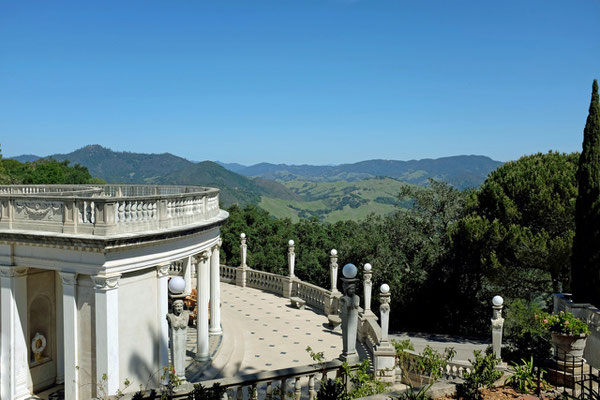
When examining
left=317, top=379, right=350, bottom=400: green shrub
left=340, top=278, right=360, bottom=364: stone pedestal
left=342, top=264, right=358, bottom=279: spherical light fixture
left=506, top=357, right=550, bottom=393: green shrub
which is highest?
left=342, top=264, right=358, bottom=279: spherical light fixture

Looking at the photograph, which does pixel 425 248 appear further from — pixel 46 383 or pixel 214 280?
pixel 46 383

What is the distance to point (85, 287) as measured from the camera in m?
11.4

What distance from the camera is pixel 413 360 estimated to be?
14.6 m

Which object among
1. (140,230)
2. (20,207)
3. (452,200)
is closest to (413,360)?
(140,230)

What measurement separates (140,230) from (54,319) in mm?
4453

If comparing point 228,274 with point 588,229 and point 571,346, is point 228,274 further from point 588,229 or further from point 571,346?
point 571,346

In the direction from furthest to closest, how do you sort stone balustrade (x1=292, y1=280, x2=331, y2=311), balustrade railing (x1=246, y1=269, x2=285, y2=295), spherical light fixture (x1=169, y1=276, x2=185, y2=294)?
balustrade railing (x1=246, y1=269, x2=285, y2=295), stone balustrade (x1=292, y1=280, x2=331, y2=311), spherical light fixture (x1=169, y1=276, x2=185, y2=294)

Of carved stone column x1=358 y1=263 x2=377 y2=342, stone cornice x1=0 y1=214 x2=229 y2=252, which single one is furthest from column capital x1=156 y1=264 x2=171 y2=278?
carved stone column x1=358 y1=263 x2=377 y2=342

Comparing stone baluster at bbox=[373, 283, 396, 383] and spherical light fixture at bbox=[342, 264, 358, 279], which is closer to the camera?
spherical light fixture at bbox=[342, 264, 358, 279]

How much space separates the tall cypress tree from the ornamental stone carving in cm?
1935

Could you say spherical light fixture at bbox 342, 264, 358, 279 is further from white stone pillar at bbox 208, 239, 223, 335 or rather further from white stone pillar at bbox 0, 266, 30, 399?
white stone pillar at bbox 0, 266, 30, 399

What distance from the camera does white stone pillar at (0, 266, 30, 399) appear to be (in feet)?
39.7

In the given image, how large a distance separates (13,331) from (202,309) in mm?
5694

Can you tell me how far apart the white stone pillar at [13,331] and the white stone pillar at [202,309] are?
5.15 m
